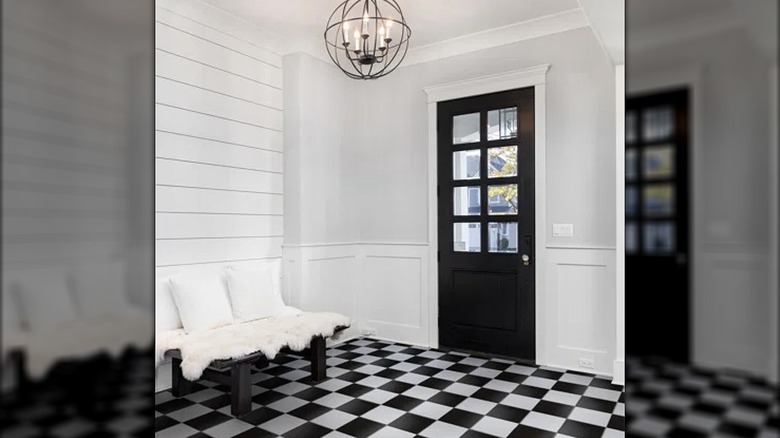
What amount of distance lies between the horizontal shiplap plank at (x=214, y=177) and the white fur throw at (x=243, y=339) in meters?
1.03

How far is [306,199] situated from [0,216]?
417 centimetres

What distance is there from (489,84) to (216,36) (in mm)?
2189

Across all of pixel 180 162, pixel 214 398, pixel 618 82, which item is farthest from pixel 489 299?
pixel 180 162

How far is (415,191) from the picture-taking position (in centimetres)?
453

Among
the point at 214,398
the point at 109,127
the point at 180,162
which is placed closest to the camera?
the point at 109,127

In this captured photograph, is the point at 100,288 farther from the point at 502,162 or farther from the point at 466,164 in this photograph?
the point at 466,164

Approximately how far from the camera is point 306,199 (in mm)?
4301

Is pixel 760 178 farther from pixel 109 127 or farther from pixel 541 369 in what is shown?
pixel 541 369

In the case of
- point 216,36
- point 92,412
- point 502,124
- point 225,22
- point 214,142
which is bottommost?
point 92,412

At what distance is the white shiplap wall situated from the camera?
3330 millimetres

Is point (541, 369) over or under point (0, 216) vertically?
under

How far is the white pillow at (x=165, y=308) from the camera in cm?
324

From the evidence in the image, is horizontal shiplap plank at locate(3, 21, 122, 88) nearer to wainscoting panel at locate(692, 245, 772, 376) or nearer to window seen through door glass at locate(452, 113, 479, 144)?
wainscoting panel at locate(692, 245, 772, 376)

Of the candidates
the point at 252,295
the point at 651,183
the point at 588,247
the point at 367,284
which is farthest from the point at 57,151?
the point at 367,284
